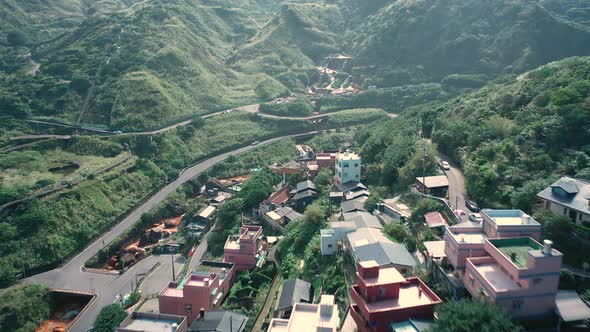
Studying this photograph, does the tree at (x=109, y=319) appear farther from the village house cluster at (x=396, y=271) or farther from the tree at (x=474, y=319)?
the tree at (x=474, y=319)

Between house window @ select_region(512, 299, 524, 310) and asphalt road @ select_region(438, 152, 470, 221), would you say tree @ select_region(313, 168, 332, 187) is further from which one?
house window @ select_region(512, 299, 524, 310)

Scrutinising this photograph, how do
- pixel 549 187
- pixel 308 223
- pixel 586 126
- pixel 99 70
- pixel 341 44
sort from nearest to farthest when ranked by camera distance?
pixel 549 187, pixel 586 126, pixel 308 223, pixel 99 70, pixel 341 44

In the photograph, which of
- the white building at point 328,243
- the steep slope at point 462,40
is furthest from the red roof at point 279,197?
the steep slope at point 462,40

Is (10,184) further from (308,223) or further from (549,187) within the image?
(549,187)

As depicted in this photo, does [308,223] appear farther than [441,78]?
No

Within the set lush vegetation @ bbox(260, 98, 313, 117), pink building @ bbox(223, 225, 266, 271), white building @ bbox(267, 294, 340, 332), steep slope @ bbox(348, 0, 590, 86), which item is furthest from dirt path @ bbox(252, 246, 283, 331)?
steep slope @ bbox(348, 0, 590, 86)

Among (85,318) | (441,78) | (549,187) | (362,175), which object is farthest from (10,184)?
(441,78)
